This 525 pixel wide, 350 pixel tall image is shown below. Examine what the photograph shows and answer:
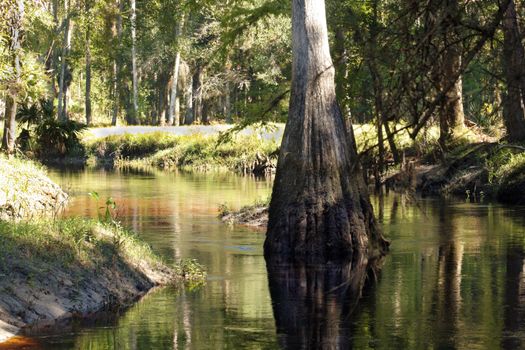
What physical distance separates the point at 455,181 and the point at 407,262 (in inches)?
625

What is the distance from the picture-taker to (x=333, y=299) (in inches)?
620

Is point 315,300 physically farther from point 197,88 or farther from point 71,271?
point 197,88

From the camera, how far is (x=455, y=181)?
114ft

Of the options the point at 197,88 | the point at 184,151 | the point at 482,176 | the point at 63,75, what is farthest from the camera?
the point at 197,88

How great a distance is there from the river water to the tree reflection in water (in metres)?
0.02

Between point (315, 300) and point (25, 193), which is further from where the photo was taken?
point (25, 193)

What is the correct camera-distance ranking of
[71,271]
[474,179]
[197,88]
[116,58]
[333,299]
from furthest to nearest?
[197,88]
[116,58]
[474,179]
[333,299]
[71,271]

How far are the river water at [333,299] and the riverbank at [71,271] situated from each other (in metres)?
0.41

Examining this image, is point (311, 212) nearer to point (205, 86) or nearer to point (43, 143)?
point (43, 143)

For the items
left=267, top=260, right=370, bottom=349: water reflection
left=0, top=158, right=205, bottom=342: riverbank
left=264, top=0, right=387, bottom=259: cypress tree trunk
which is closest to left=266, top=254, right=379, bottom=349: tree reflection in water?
left=267, top=260, right=370, bottom=349: water reflection

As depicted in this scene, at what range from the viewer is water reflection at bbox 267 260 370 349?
41.7ft

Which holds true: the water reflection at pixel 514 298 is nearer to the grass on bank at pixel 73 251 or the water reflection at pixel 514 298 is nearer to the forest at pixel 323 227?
the forest at pixel 323 227

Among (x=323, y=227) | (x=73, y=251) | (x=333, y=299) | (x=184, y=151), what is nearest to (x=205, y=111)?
(x=184, y=151)

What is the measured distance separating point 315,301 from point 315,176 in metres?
3.85
